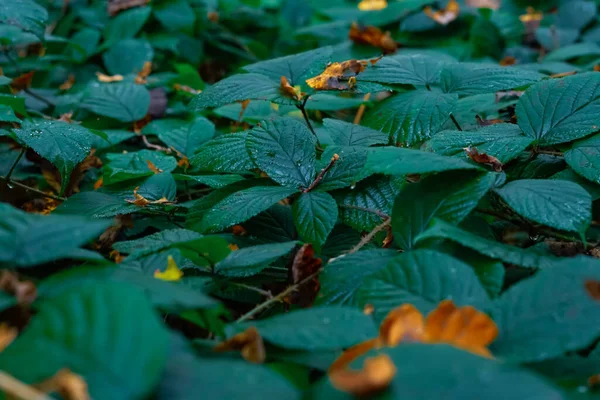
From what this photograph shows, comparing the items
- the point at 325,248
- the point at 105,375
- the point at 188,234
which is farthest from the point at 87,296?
the point at 325,248

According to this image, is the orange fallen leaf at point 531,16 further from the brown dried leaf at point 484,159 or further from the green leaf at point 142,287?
the green leaf at point 142,287

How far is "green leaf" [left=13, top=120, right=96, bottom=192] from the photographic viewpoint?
0.96 meters

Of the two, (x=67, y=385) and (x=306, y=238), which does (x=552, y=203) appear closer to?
(x=306, y=238)

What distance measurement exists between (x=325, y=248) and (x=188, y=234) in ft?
0.72

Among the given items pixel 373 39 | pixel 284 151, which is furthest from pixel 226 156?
pixel 373 39

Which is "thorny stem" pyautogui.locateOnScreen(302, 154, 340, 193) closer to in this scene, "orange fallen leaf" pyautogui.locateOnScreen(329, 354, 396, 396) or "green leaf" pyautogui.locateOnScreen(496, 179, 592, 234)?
"green leaf" pyautogui.locateOnScreen(496, 179, 592, 234)

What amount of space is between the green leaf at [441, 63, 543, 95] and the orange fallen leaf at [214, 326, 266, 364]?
2.20ft

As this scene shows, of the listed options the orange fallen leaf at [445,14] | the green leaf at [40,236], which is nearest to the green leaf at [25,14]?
the green leaf at [40,236]

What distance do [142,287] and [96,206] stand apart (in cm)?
49

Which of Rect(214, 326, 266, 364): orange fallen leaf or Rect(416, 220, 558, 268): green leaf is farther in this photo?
Rect(416, 220, 558, 268): green leaf

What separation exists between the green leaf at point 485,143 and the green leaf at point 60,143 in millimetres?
583

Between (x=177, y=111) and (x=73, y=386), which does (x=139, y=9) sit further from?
(x=73, y=386)

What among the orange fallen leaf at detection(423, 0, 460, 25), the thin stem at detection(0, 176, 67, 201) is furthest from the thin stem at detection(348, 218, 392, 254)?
the orange fallen leaf at detection(423, 0, 460, 25)

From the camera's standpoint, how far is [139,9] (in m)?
2.07
